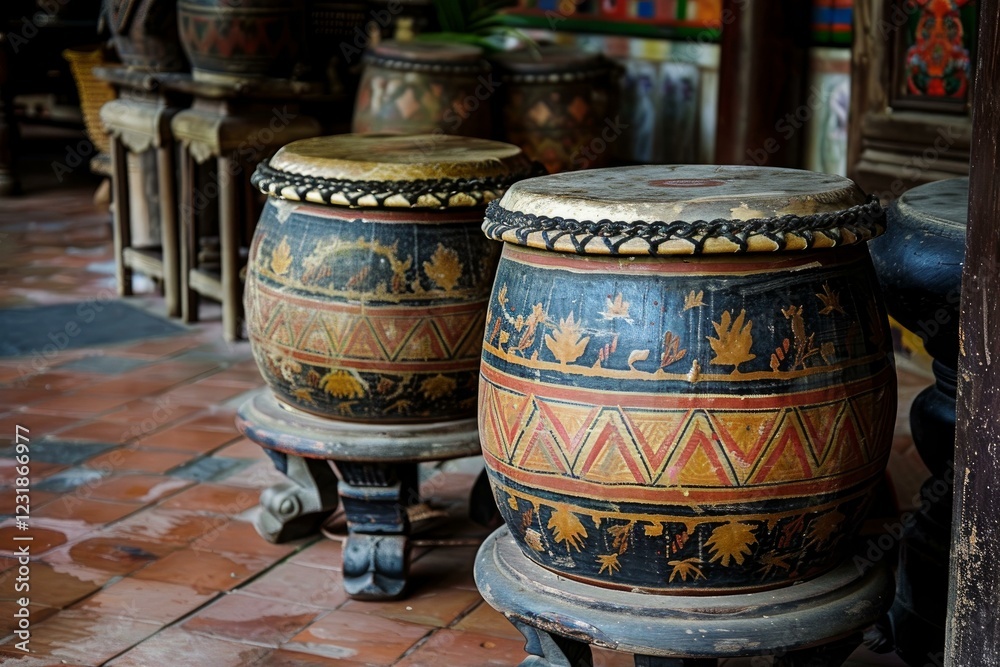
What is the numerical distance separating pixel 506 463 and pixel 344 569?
756 millimetres

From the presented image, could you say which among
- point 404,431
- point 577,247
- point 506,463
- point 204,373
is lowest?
point 204,373

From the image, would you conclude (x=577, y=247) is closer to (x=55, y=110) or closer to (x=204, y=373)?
(x=204, y=373)

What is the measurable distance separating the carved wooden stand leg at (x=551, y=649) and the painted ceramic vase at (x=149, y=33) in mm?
3263

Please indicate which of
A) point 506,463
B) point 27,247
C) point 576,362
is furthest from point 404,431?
point 27,247

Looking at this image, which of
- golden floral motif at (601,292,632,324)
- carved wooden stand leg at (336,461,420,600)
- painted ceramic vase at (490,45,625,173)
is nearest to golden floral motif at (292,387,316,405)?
carved wooden stand leg at (336,461,420,600)

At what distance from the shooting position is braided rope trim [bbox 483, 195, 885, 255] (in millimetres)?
1572

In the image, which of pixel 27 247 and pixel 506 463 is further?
pixel 27 247

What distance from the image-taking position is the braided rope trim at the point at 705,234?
61.9 inches

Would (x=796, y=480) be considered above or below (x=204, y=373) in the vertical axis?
above

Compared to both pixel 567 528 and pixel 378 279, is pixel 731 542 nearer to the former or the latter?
pixel 567 528

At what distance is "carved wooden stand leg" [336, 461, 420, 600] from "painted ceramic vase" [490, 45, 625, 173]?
243 centimetres

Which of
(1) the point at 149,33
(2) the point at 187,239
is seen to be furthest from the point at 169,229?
(1) the point at 149,33

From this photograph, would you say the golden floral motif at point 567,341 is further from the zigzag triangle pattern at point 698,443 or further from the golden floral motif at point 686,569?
the golden floral motif at point 686,569

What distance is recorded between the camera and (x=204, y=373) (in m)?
3.88
